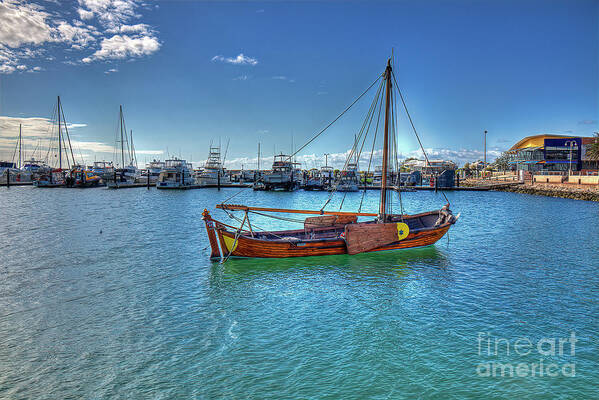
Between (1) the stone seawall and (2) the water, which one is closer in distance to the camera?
(2) the water

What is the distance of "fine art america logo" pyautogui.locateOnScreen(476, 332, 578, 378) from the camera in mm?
8422

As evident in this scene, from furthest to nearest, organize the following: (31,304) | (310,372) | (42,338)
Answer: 1. (31,304)
2. (42,338)
3. (310,372)

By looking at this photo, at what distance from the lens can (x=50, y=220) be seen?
108 ft

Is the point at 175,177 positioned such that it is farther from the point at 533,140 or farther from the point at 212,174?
the point at 533,140

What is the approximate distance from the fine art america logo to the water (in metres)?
0.12

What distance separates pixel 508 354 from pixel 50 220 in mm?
38570

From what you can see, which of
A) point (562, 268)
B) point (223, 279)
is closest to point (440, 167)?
point (562, 268)

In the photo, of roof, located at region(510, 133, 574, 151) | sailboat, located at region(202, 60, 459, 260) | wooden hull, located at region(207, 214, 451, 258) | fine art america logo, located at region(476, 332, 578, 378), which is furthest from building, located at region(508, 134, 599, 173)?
fine art america logo, located at region(476, 332, 578, 378)

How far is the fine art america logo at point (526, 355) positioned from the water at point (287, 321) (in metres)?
0.12

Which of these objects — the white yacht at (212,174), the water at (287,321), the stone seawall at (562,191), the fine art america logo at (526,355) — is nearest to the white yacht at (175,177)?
the white yacht at (212,174)

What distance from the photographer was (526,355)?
30.1 ft

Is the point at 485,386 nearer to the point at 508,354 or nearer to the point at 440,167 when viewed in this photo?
the point at 508,354

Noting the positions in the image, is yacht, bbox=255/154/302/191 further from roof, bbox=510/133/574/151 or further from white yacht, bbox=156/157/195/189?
roof, bbox=510/133/574/151

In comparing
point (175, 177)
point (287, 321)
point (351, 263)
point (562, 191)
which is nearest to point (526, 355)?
point (287, 321)
